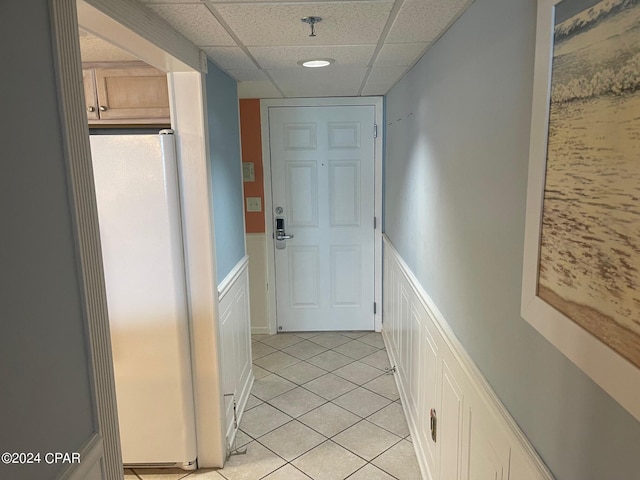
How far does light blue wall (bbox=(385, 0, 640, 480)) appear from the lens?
0.87 m

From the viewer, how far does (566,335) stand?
35.1 inches

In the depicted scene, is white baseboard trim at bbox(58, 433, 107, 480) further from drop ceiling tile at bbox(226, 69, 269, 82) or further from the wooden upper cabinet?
drop ceiling tile at bbox(226, 69, 269, 82)

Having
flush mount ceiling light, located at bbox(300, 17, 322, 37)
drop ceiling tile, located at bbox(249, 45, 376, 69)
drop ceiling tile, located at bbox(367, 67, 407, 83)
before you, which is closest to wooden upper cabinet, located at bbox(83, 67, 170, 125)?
drop ceiling tile, located at bbox(249, 45, 376, 69)

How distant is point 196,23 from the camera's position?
1657 mm

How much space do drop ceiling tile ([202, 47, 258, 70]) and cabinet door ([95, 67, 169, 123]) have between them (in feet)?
0.89

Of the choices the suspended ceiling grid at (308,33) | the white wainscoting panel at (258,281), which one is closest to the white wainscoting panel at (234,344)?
the white wainscoting panel at (258,281)

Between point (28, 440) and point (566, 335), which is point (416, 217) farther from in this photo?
point (28, 440)

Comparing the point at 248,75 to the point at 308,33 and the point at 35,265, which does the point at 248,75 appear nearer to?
the point at 308,33

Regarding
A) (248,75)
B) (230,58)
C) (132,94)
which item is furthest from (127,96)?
(248,75)

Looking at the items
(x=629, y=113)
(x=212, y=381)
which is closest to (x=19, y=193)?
(x=629, y=113)

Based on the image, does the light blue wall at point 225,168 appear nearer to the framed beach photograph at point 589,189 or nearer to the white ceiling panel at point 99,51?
the white ceiling panel at point 99,51

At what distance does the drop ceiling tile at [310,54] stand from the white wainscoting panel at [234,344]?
122cm

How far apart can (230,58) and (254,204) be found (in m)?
1.85

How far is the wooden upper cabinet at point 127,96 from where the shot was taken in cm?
217
